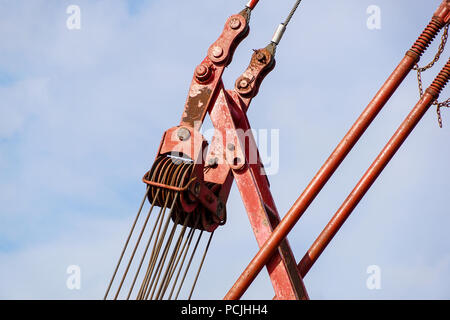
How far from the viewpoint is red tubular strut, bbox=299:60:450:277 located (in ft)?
29.3

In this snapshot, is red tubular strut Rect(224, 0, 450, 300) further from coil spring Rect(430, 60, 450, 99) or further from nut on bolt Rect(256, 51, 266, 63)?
nut on bolt Rect(256, 51, 266, 63)

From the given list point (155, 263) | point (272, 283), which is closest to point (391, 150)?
point (272, 283)

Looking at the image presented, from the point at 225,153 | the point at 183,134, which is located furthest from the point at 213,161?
the point at 183,134

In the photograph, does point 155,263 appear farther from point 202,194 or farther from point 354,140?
point 354,140

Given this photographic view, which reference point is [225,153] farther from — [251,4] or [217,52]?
[251,4]

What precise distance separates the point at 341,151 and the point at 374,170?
56 cm

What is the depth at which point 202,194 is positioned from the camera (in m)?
9.09

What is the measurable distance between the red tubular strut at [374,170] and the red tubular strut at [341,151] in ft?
1.27

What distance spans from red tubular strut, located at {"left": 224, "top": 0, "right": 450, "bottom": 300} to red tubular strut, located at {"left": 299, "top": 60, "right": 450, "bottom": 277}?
388 millimetres

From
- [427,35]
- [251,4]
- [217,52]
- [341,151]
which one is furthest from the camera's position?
[251,4]

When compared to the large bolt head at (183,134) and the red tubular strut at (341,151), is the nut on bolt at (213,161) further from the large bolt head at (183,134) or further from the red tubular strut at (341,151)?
the red tubular strut at (341,151)

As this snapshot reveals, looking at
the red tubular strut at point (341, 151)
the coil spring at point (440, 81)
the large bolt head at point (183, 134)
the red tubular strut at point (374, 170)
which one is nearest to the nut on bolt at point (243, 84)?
the large bolt head at point (183, 134)

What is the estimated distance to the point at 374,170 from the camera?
29.4ft

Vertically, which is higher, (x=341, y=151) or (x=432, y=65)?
(x=432, y=65)
